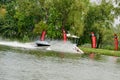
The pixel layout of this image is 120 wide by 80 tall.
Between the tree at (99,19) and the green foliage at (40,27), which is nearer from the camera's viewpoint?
the tree at (99,19)

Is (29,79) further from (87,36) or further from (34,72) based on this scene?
(87,36)

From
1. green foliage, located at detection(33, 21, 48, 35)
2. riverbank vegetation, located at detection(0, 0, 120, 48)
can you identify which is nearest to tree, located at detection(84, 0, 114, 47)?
riverbank vegetation, located at detection(0, 0, 120, 48)

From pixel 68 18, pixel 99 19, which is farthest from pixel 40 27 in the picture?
pixel 99 19

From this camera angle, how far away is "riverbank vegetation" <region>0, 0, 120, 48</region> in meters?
57.9

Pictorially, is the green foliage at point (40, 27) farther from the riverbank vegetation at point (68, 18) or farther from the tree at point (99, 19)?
the tree at point (99, 19)

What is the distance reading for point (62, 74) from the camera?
19250 millimetres

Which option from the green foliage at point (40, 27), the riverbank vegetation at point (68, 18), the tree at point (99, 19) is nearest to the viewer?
the riverbank vegetation at point (68, 18)

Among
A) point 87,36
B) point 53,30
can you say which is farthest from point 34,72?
point 87,36

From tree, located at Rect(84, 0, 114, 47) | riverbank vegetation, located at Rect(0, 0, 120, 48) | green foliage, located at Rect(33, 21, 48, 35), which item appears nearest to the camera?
riverbank vegetation, located at Rect(0, 0, 120, 48)

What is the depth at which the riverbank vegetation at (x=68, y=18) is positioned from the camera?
57906 mm

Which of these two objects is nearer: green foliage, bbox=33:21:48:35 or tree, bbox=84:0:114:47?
tree, bbox=84:0:114:47

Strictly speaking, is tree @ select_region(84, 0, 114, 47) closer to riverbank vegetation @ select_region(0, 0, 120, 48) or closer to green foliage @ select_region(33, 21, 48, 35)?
riverbank vegetation @ select_region(0, 0, 120, 48)

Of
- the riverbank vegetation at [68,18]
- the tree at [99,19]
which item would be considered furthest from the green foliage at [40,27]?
the tree at [99,19]

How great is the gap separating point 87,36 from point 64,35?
29.1 feet
